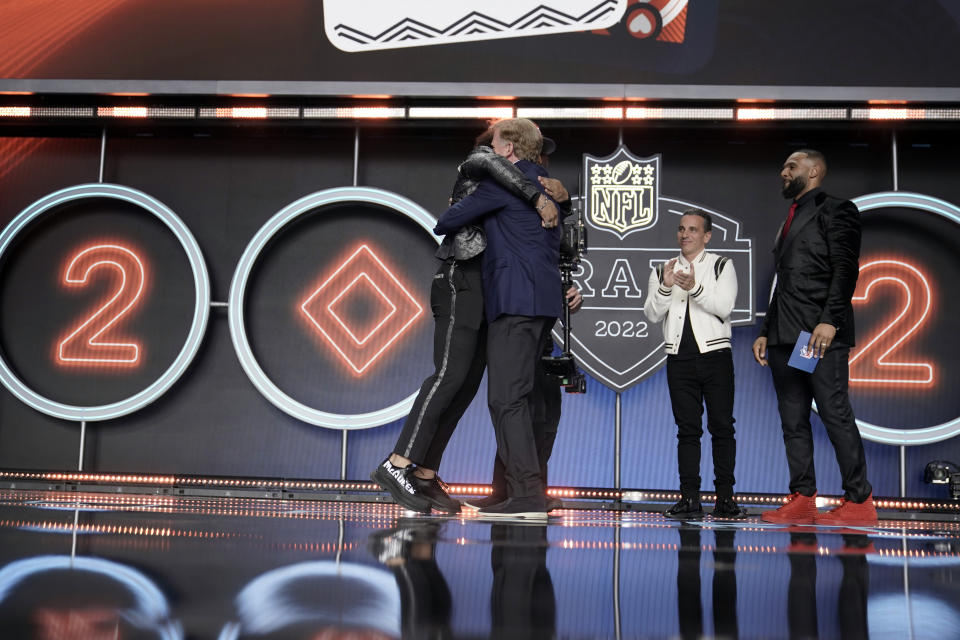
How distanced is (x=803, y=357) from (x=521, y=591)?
8.12 ft

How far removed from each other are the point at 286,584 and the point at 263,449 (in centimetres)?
399

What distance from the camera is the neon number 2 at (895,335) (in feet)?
15.8

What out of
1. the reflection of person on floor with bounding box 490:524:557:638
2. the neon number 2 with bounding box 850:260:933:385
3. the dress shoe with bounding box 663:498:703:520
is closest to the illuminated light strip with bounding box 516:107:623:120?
the neon number 2 with bounding box 850:260:933:385

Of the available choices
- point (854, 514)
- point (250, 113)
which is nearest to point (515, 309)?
point (854, 514)

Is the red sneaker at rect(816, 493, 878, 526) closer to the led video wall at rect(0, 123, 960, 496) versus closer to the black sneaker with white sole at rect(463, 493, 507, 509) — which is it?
the black sneaker with white sole at rect(463, 493, 507, 509)

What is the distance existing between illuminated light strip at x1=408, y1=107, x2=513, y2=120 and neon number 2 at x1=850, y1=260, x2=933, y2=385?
2.24m

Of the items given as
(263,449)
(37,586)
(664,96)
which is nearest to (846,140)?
(664,96)

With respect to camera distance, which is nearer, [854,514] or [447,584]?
[447,584]

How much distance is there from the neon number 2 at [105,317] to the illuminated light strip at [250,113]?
102 centimetres

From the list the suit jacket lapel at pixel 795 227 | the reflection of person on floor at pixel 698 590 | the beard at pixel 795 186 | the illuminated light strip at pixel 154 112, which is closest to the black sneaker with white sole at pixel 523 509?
the reflection of person on floor at pixel 698 590

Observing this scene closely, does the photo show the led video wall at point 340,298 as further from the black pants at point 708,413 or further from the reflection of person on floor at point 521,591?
the reflection of person on floor at point 521,591

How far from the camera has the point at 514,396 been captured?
282cm

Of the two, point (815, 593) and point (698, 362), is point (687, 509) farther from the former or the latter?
point (815, 593)

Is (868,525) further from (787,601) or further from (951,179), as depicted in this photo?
(951,179)
